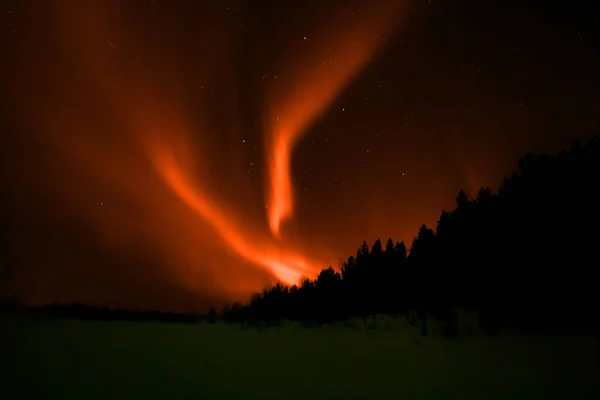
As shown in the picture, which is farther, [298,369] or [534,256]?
[534,256]

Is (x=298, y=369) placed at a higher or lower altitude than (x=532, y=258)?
lower

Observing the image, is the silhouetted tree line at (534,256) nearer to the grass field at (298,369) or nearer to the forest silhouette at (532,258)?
the forest silhouette at (532,258)

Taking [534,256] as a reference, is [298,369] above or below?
below

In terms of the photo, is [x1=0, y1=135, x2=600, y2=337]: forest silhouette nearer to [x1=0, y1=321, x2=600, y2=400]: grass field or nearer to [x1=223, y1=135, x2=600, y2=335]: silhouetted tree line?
[x1=223, y1=135, x2=600, y2=335]: silhouetted tree line

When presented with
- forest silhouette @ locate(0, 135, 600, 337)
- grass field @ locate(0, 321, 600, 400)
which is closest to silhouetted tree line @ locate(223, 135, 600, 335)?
forest silhouette @ locate(0, 135, 600, 337)

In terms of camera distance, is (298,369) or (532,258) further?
(532,258)

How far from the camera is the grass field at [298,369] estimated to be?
571 centimetres

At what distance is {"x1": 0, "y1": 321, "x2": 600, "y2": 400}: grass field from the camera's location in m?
5.71

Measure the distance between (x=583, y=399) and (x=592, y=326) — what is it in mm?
8021

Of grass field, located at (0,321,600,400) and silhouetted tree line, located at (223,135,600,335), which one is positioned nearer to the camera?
grass field, located at (0,321,600,400)

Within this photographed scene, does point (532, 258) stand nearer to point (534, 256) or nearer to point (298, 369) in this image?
point (534, 256)

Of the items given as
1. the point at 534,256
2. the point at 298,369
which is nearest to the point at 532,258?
the point at 534,256

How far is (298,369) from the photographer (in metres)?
7.02

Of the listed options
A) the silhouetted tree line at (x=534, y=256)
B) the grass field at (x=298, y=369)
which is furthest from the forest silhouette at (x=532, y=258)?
the grass field at (x=298, y=369)
